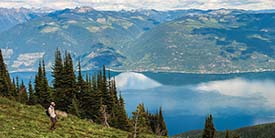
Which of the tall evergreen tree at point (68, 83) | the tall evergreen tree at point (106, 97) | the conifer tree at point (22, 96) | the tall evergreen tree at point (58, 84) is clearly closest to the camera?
the tall evergreen tree at point (58, 84)

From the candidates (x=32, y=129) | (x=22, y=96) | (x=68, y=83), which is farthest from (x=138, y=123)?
(x=22, y=96)

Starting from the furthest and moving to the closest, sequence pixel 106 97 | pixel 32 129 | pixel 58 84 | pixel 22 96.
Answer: pixel 22 96 < pixel 106 97 < pixel 58 84 < pixel 32 129

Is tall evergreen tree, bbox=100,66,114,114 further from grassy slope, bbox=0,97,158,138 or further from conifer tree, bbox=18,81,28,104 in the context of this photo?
grassy slope, bbox=0,97,158,138

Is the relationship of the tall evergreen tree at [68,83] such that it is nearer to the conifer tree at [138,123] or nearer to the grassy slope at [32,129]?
the conifer tree at [138,123]

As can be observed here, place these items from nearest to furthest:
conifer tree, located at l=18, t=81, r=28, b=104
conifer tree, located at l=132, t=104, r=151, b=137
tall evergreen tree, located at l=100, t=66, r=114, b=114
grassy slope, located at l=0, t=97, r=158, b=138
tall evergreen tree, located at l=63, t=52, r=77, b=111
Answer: grassy slope, located at l=0, t=97, r=158, b=138 < conifer tree, located at l=132, t=104, r=151, b=137 < conifer tree, located at l=18, t=81, r=28, b=104 < tall evergreen tree, located at l=63, t=52, r=77, b=111 < tall evergreen tree, located at l=100, t=66, r=114, b=114

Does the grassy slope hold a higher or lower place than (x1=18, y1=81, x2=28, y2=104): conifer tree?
higher

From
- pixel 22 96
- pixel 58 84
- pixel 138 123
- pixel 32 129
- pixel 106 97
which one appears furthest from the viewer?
pixel 22 96

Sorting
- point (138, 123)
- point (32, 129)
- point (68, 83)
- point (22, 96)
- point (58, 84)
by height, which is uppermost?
point (32, 129)

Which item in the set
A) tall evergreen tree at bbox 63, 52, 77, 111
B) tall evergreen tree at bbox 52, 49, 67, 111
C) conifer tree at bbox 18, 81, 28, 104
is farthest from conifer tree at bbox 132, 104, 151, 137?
conifer tree at bbox 18, 81, 28, 104

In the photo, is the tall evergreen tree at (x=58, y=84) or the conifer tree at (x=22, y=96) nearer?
the tall evergreen tree at (x=58, y=84)

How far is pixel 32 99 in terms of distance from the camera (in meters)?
82.9

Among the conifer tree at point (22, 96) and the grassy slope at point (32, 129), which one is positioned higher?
the grassy slope at point (32, 129)

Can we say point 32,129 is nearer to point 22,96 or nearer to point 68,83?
point 68,83

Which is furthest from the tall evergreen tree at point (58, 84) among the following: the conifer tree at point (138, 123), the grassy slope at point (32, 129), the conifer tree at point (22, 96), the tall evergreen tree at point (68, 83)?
the grassy slope at point (32, 129)
